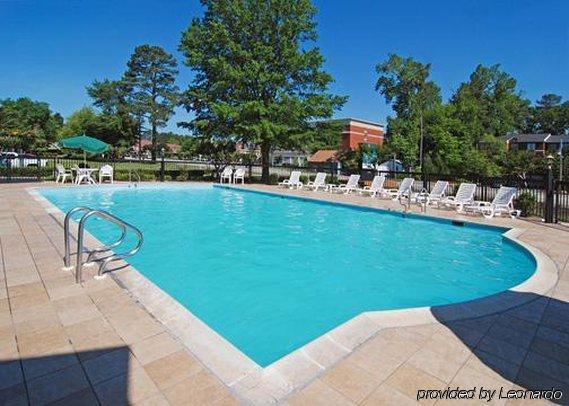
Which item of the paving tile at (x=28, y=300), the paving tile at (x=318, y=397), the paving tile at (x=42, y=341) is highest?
the paving tile at (x=28, y=300)

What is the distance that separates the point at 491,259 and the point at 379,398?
6.12 meters

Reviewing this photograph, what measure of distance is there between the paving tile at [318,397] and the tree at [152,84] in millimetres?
44036

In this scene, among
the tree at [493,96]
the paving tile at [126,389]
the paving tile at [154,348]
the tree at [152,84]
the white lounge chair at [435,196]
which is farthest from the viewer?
the tree at [493,96]

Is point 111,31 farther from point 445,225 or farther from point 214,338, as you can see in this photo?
point 214,338

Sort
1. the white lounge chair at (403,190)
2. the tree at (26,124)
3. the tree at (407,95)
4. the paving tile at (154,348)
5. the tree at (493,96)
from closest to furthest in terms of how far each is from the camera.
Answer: the paving tile at (154,348), the white lounge chair at (403,190), the tree at (26,124), the tree at (407,95), the tree at (493,96)

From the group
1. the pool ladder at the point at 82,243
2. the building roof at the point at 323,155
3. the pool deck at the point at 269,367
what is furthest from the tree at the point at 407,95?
the pool deck at the point at 269,367

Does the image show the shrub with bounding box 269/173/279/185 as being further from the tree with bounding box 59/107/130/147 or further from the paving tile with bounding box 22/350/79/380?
the tree with bounding box 59/107/130/147

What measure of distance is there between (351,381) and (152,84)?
45.9 metres

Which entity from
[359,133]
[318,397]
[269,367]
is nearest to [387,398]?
[318,397]

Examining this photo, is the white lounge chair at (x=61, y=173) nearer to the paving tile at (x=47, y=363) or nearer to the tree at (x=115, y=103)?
the paving tile at (x=47, y=363)

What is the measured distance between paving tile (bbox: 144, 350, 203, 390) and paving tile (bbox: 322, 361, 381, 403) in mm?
958

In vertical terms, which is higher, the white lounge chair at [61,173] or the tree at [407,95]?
the tree at [407,95]

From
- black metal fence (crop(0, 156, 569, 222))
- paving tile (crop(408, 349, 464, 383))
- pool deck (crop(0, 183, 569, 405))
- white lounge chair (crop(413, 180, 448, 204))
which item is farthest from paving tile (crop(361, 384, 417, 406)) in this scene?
white lounge chair (crop(413, 180, 448, 204))

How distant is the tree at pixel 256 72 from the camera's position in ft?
66.6
